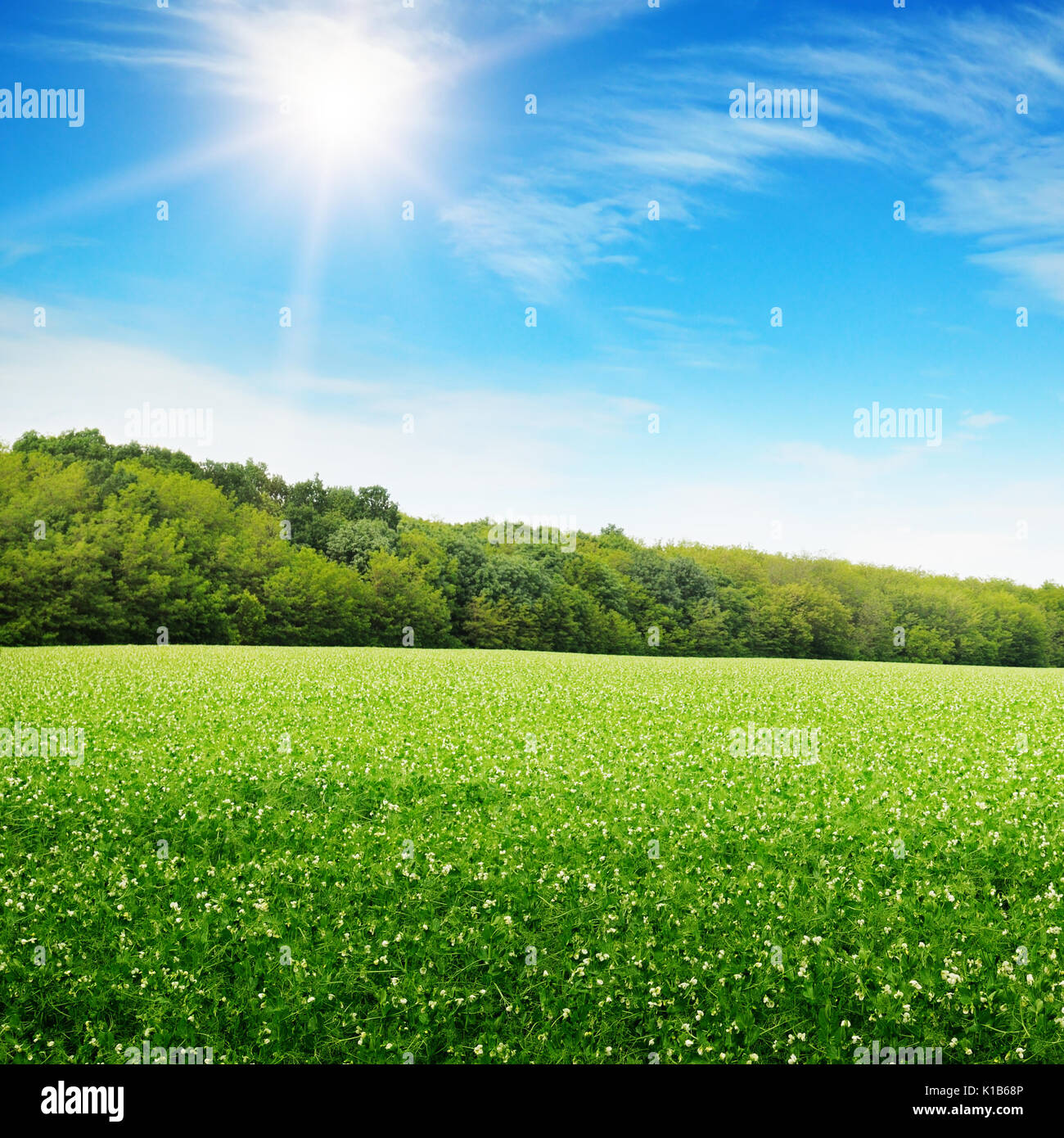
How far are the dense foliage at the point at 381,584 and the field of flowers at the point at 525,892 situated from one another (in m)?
48.4

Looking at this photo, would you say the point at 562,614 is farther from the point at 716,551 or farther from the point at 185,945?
the point at 185,945

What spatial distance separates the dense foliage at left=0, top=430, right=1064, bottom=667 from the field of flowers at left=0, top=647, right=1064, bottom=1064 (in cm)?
4839

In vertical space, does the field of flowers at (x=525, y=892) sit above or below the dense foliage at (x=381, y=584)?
below

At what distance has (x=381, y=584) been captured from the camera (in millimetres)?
87375

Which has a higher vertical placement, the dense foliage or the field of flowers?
the dense foliage

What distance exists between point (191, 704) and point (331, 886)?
43.0 ft

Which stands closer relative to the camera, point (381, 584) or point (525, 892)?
point (525, 892)

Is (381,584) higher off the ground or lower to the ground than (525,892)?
higher

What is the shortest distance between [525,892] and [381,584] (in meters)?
76.8

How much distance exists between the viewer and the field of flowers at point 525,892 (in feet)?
33.3

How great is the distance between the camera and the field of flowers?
10.1 m

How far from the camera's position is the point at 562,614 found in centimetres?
9662

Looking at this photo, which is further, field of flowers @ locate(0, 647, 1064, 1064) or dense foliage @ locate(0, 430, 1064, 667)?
dense foliage @ locate(0, 430, 1064, 667)

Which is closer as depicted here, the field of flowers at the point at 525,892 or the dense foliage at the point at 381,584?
the field of flowers at the point at 525,892
